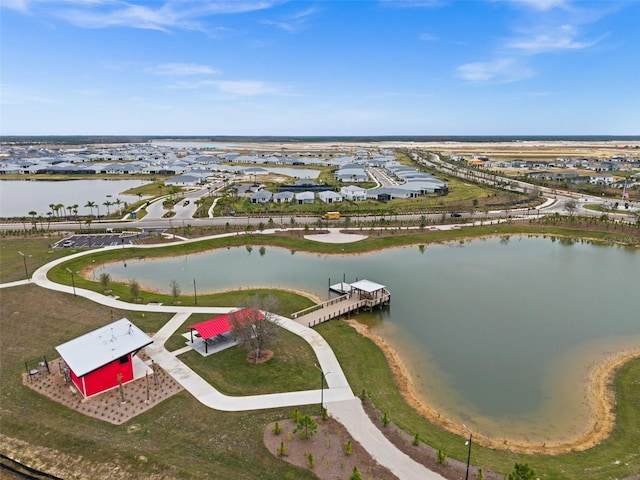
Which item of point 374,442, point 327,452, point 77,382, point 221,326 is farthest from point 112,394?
point 374,442

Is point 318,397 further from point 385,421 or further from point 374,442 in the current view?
point 374,442

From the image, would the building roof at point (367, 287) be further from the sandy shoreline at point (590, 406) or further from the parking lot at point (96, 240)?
the parking lot at point (96, 240)

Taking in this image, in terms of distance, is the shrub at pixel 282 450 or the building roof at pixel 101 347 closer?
the shrub at pixel 282 450

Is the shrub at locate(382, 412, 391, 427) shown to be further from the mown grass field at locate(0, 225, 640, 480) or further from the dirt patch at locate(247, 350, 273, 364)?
the dirt patch at locate(247, 350, 273, 364)

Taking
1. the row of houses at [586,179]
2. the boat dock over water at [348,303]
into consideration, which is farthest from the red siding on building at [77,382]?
the row of houses at [586,179]

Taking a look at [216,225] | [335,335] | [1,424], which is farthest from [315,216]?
[1,424]
